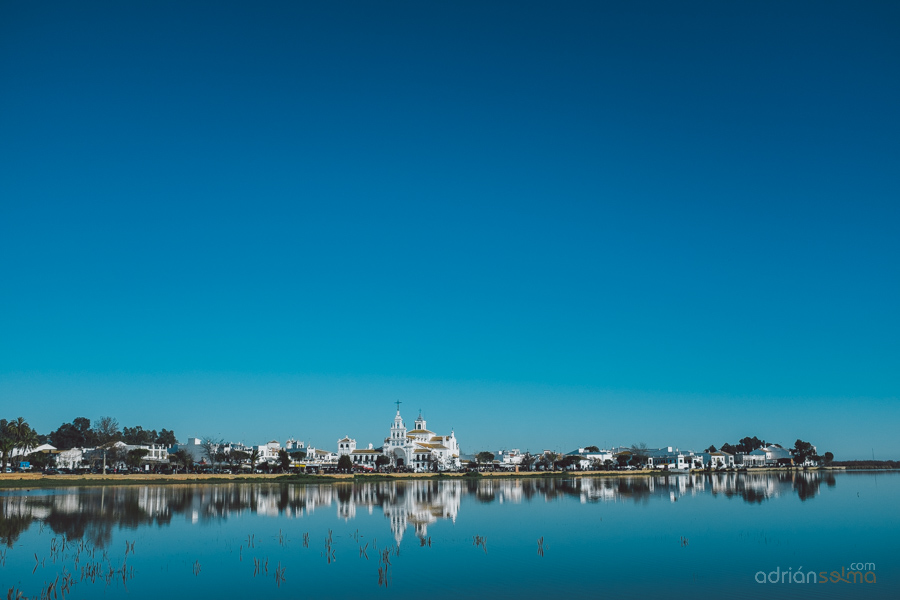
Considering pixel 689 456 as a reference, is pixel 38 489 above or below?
above

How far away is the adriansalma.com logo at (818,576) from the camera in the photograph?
2244cm

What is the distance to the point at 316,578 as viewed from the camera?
2275 centimetres

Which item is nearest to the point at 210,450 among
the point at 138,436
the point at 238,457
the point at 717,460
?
the point at 238,457

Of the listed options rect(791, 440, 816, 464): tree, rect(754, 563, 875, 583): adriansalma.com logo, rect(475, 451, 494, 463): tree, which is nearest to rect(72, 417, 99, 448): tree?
rect(475, 451, 494, 463): tree

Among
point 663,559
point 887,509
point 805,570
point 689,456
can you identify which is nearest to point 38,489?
point 663,559

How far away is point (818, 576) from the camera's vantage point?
23.2 m

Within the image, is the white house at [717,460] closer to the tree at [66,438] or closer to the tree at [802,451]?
the tree at [802,451]

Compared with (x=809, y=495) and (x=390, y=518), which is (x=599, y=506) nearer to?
(x=390, y=518)

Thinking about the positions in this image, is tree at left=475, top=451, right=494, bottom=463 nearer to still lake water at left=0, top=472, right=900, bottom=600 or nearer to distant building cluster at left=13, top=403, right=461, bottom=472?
distant building cluster at left=13, top=403, right=461, bottom=472

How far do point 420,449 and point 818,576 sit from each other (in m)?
109

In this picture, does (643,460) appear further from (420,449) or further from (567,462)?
(420,449)

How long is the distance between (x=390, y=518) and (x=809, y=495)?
4435cm

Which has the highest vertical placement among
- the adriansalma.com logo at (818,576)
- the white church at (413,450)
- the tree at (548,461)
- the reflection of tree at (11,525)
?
the reflection of tree at (11,525)

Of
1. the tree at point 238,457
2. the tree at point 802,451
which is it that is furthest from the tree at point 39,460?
the tree at point 802,451
